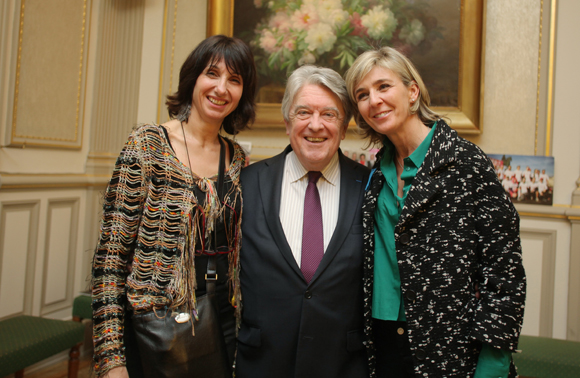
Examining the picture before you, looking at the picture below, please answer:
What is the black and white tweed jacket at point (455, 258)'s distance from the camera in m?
1.23

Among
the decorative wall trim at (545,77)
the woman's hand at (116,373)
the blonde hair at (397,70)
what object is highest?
the decorative wall trim at (545,77)

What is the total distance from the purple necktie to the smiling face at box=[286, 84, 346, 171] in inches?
5.1

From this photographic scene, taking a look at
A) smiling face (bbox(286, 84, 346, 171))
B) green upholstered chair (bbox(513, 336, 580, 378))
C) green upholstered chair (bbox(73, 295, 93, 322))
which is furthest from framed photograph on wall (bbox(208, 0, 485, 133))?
green upholstered chair (bbox(73, 295, 93, 322))

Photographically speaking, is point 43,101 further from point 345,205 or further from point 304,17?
point 345,205

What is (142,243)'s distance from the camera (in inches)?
54.4

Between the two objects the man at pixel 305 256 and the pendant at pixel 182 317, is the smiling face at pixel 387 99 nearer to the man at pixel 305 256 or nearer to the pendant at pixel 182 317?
the man at pixel 305 256

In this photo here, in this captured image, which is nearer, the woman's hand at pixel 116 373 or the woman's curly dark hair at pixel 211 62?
the woman's hand at pixel 116 373

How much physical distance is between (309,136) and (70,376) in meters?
2.22

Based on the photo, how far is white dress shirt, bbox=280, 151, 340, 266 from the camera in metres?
1.53

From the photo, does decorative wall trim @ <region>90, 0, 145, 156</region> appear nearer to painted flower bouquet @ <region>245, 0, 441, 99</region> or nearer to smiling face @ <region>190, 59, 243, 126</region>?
painted flower bouquet @ <region>245, 0, 441, 99</region>

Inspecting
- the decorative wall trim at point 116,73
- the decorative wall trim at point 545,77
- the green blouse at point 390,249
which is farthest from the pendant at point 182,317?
the decorative wall trim at point 545,77

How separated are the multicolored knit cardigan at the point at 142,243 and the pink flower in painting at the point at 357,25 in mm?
2344

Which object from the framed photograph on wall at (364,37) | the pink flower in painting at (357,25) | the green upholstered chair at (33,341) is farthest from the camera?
the pink flower in painting at (357,25)

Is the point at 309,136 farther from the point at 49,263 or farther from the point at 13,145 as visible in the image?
the point at 49,263
